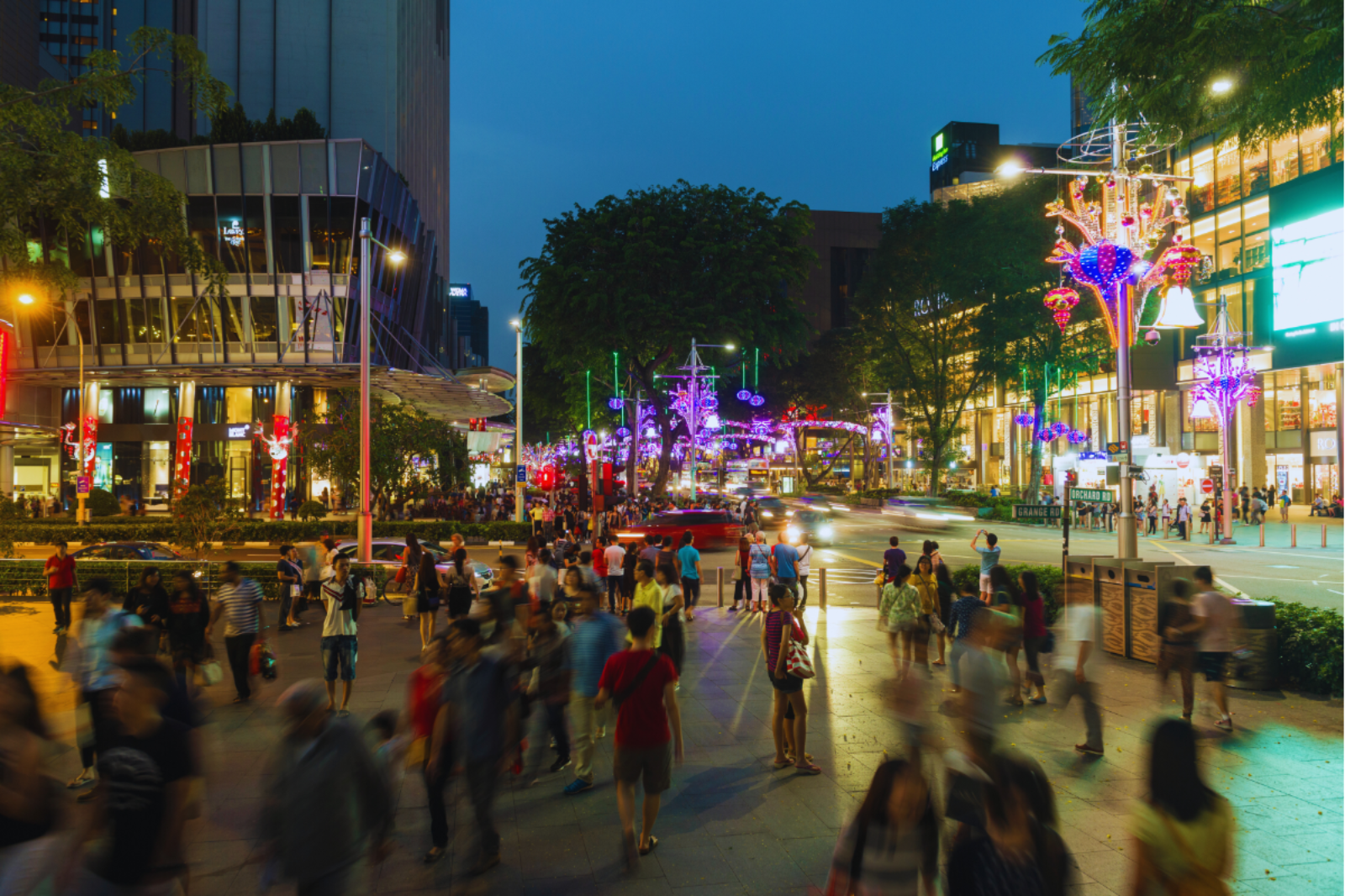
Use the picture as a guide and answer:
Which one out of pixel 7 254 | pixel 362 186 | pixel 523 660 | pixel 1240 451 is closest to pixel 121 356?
pixel 362 186

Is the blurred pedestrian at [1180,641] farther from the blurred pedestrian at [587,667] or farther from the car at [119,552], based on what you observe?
the car at [119,552]

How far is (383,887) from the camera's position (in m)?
5.30

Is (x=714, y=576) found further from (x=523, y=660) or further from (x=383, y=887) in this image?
(x=383, y=887)

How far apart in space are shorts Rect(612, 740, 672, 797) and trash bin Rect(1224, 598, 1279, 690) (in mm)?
7712

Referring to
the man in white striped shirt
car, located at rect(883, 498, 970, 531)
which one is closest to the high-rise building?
car, located at rect(883, 498, 970, 531)

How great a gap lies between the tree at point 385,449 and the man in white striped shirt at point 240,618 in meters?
21.5

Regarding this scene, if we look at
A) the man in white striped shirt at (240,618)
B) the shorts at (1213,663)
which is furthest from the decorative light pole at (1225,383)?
the man in white striped shirt at (240,618)

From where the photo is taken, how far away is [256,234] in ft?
142

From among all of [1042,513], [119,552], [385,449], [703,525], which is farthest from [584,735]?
[1042,513]

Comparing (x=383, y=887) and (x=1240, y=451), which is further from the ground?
(x=1240, y=451)

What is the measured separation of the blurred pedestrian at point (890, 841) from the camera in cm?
365

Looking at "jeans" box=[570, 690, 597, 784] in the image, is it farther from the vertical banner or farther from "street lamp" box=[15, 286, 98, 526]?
the vertical banner

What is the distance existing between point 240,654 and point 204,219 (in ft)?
135

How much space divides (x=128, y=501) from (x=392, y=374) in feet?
45.9
